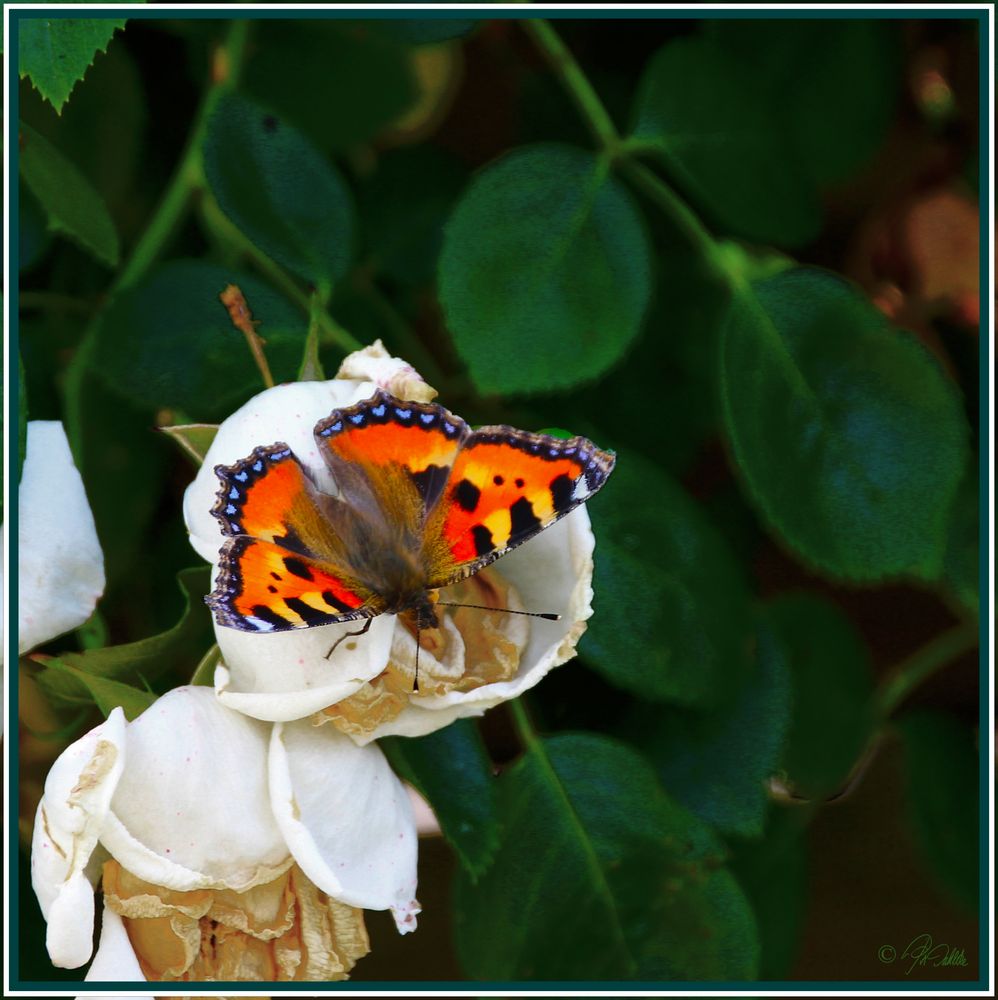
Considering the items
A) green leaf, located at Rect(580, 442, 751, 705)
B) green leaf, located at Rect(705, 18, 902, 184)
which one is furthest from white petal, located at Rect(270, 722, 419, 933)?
green leaf, located at Rect(705, 18, 902, 184)

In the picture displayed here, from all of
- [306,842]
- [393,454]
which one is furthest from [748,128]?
[306,842]

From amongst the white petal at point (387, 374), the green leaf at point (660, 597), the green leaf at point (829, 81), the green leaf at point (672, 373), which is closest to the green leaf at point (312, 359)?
the white petal at point (387, 374)

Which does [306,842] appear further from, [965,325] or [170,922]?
[965,325]

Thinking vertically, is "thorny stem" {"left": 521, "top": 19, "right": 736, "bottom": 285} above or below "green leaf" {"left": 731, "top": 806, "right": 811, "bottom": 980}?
above

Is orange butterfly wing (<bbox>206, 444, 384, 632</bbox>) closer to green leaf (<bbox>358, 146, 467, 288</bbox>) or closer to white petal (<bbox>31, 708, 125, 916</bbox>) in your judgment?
white petal (<bbox>31, 708, 125, 916</bbox>)

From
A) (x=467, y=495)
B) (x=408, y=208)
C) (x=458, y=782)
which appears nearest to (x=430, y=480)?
(x=467, y=495)

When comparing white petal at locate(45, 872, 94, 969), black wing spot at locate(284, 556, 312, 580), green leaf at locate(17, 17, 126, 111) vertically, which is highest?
green leaf at locate(17, 17, 126, 111)

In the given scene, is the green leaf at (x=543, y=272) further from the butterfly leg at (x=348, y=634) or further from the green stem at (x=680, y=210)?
the butterfly leg at (x=348, y=634)
